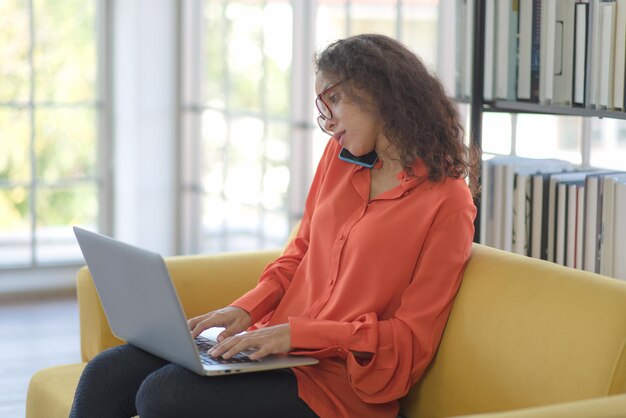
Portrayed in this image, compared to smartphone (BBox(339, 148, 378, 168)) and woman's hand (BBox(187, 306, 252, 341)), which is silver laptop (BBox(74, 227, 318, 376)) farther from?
smartphone (BBox(339, 148, 378, 168))

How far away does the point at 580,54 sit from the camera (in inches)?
98.8

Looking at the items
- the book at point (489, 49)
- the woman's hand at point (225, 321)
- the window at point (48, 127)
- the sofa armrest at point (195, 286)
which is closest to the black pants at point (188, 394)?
the woman's hand at point (225, 321)

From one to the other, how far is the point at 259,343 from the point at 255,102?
112 inches

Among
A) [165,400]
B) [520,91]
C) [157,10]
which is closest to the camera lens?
[165,400]

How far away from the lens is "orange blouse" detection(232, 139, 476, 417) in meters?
2.14

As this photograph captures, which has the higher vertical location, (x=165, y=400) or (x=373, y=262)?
(x=373, y=262)

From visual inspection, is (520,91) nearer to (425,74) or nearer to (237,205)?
(425,74)

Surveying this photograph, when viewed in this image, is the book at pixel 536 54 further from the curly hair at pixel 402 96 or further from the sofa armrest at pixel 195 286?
the sofa armrest at pixel 195 286

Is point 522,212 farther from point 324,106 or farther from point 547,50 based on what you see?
point 324,106

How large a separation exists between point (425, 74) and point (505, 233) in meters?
0.63

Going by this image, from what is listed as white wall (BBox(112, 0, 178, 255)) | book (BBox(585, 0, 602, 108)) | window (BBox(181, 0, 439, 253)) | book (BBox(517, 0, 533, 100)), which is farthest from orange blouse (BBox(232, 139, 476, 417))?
white wall (BBox(112, 0, 178, 255))

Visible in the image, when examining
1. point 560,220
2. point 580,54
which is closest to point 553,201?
point 560,220

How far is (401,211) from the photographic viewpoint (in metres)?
2.24

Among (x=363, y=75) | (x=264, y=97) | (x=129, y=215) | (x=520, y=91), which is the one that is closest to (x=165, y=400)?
(x=363, y=75)
